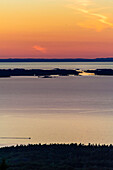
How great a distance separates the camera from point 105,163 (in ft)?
134

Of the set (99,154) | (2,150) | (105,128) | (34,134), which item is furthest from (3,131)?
(99,154)

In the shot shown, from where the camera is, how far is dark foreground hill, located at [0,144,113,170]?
3988 cm

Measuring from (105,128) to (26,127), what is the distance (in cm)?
986

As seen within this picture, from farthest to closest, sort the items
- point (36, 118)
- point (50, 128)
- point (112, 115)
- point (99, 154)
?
point (112, 115) < point (36, 118) < point (50, 128) < point (99, 154)

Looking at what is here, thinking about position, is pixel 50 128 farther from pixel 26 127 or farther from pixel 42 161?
pixel 42 161

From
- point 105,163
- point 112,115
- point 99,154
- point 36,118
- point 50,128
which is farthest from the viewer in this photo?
point 112,115

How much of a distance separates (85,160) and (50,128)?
26969 mm

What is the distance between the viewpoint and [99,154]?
145 feet

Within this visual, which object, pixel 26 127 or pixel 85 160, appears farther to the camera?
pixel 26 127

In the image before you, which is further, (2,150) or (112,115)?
(112,115)

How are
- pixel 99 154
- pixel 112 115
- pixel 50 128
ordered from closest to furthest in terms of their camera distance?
1. pixel 99 154
2. pixel 50 128
3. pixel 112 115

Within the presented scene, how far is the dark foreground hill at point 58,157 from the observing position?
3988 centimetres

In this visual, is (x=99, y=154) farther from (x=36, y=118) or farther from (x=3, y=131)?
(x=36, y=118)

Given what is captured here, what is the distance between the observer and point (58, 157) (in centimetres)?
4319
